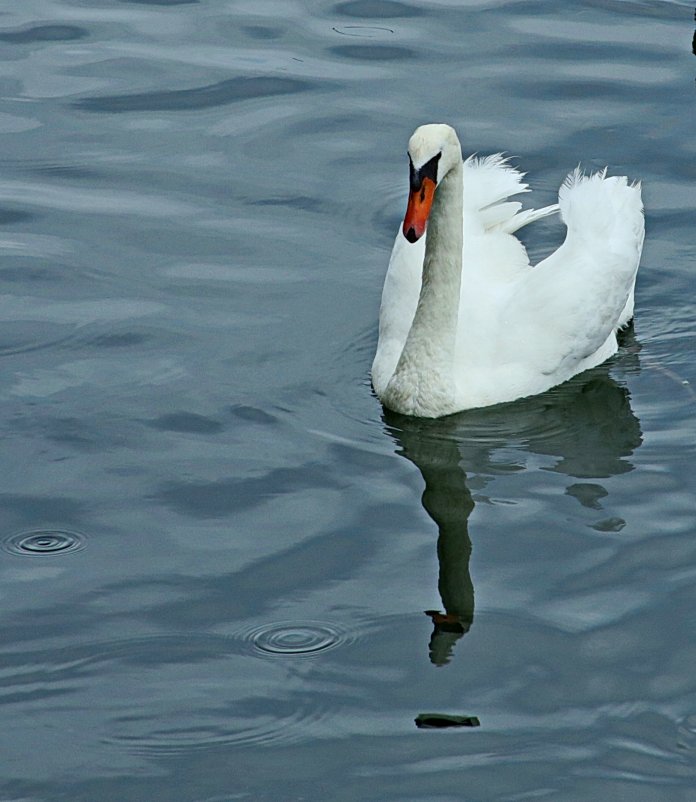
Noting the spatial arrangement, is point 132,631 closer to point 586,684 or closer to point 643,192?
point 586,684

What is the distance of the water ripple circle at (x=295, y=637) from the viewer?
7266mm

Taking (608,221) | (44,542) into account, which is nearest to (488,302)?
(608,221)

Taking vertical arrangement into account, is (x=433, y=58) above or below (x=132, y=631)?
above

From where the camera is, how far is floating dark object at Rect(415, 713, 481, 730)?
6.77 metres

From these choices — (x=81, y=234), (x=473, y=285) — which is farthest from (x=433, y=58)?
(x=473, y=285)

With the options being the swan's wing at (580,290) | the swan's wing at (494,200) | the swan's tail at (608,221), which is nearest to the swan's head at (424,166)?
the swan's wing at (580,290)

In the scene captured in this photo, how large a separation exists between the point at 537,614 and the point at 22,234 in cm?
571

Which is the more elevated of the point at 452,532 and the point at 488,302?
the point at 488,302

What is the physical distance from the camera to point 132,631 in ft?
24.4

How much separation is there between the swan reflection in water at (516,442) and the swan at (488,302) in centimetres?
11

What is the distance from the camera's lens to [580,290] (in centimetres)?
988

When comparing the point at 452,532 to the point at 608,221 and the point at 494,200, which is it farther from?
the point at 494,200

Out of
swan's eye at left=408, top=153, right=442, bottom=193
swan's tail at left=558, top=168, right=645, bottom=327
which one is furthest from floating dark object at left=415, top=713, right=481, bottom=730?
swan's tail at left=558, top=168, right=645, bottom=327

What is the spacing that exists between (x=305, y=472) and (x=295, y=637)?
162cm
